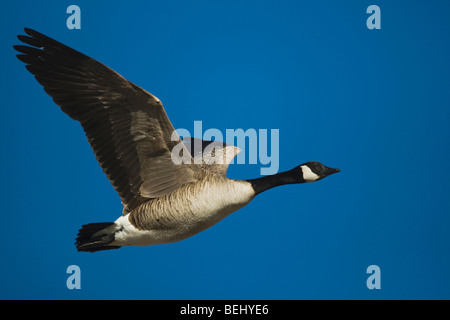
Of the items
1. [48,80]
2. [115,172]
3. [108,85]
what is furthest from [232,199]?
[48,80]

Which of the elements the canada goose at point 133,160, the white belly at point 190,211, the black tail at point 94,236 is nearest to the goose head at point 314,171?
the canada goose at point 133,160

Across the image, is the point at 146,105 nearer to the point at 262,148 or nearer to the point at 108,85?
the point at 108,85

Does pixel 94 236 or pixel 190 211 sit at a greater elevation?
pixel 190 211

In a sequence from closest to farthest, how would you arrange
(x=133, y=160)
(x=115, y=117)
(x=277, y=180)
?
(x=115, y=117) → (x=133, y=160) → (x=277, y=180)

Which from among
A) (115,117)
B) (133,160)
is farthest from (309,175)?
(115,117)

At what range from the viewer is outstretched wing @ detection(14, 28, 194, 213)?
4324 mm

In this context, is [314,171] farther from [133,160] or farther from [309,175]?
[133,160]

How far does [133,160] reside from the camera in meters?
4.58

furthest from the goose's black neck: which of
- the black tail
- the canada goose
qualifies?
the black tail

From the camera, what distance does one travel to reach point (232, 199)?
447 centimetres

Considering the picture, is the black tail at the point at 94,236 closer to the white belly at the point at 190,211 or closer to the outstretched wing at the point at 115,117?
the white belly at the point at 190,211

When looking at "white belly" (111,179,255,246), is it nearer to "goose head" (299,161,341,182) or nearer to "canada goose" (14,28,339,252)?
"canada goose" (14,28,339,252)

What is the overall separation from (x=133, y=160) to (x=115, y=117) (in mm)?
346

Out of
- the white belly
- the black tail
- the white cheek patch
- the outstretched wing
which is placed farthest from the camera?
the white cheek patch
